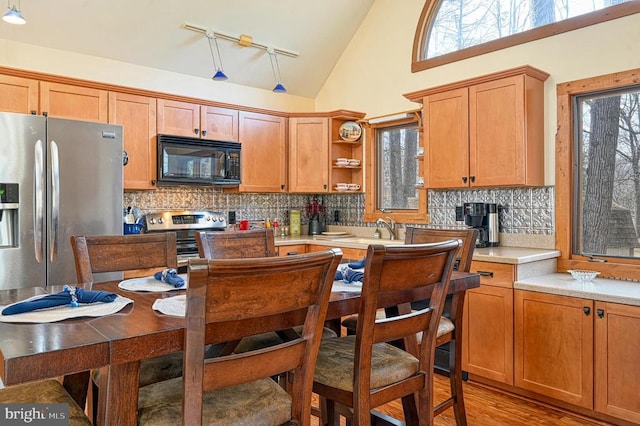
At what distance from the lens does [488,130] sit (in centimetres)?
340

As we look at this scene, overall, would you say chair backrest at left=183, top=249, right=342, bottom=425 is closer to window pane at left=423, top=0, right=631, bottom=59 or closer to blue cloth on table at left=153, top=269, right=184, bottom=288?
blue cloth on table at left=153, top=269, right=184, bottom=288

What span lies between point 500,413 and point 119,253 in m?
2.27

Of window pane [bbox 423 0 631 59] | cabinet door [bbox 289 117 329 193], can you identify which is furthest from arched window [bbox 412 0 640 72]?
cabinet door [bbox 289 117 329 193]

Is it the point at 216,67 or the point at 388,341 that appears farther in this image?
the point at 216,67

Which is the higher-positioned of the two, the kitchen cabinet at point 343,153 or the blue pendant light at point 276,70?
the blue pendant light at point 276,70

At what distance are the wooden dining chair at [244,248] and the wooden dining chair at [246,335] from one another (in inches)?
20.9

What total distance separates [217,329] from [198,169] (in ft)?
10.5

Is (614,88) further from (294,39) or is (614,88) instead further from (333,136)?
(294,39)

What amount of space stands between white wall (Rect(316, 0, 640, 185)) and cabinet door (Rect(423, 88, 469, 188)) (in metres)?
0.45

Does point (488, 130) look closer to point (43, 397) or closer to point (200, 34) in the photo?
point (200, 34)

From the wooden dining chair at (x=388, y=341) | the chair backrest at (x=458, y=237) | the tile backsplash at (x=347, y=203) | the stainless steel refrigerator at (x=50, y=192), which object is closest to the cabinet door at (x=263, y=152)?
the tile backsplash at (x=347, y=203)

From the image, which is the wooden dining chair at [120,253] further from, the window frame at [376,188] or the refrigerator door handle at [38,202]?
the window frame at [376,188]

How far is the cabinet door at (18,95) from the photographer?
3285 mm

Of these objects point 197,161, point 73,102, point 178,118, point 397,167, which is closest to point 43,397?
point 73,102
